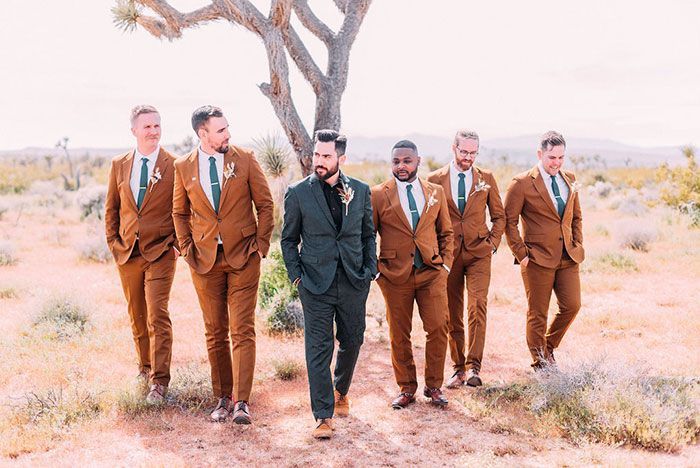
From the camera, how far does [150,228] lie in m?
5.77

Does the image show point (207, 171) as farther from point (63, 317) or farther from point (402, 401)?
point (63, 317)

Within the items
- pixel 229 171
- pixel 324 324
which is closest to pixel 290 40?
pixel 229 171

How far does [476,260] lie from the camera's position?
20.4ft

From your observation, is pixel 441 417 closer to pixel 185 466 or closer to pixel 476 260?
pixel 476 260

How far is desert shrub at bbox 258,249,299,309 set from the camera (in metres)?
8.77

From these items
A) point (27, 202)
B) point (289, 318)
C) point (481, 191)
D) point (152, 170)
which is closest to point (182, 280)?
point (289, 318)

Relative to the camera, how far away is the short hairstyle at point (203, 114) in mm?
5117

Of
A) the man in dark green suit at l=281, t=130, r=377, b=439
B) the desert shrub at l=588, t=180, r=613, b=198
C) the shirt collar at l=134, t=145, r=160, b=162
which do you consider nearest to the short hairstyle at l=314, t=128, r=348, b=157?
the man in dark green suit at l=281, t=130, r=377, b=439

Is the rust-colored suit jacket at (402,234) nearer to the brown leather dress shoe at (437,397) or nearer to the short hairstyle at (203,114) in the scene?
the brown leather dress shoe at (437,397)

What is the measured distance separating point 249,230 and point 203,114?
0.96 m

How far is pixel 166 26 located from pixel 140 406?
5.52 metres

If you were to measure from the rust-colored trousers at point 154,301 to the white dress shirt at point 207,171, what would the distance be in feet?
2.84

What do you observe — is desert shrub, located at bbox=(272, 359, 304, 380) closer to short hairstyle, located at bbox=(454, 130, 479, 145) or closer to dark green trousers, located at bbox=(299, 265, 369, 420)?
dark green trousers, located at bbox=(299, 265, 369, 420)

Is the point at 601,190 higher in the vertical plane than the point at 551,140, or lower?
lower
